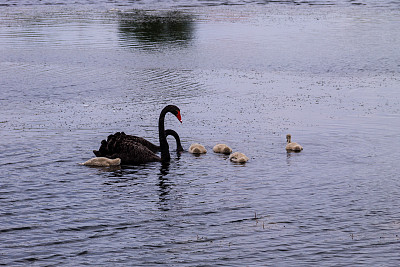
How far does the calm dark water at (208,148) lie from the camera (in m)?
9.90

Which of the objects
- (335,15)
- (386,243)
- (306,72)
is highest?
(335,15)

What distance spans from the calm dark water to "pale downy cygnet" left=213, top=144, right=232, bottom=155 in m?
0.22

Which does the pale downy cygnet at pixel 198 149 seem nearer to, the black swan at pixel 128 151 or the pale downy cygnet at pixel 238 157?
the black swan at pixel 128 151

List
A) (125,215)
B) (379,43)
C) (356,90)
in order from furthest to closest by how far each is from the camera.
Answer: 1. (379,43)
2. (356,90)
3. (125,215)

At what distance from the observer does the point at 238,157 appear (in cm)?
1456

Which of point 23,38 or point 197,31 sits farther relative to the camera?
point 197,31

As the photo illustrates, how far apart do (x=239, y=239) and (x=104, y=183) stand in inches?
160

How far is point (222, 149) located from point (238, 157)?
838mm

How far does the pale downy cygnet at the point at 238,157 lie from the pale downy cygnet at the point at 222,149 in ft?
1.89

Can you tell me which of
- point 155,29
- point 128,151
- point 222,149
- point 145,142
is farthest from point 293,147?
point 155,29

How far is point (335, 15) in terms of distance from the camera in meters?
46.8

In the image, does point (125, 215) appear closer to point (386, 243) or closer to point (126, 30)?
point (386, 243)

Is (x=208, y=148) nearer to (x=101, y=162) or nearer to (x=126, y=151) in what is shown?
(x=126, y=151)

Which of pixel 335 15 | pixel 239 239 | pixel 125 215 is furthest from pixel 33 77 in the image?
pixel 335 15
